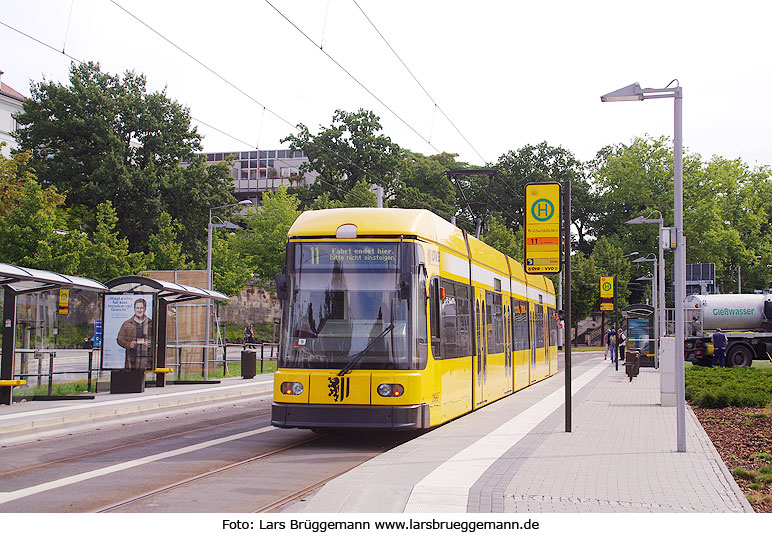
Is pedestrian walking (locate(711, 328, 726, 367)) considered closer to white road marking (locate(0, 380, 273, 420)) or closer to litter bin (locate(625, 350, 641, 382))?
litter bin (locate(625, 350, 641, 382))

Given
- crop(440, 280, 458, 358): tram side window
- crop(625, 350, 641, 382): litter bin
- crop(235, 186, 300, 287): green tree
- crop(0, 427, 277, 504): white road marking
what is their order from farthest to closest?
crop(235, 186, 300, 287): green tree < crop(625, 350, 641, 382): litter bin < crop(440, 280, 458, 358): tram side window < crop(0, 427, 277, 504): white road marking

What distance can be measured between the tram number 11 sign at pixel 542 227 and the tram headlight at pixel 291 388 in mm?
4775

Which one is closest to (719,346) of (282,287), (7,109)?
(282,287)

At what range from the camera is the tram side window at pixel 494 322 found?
60.4 feet

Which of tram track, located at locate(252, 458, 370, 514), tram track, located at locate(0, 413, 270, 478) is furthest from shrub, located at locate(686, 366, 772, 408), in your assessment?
tram track, located at locate(252, 458, 370, 514)

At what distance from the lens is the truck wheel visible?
4075 centimetres

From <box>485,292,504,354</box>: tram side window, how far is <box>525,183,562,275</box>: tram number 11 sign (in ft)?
10.5

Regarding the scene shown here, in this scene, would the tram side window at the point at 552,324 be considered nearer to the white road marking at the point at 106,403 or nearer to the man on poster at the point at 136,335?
the white road marking at the point at 106,403

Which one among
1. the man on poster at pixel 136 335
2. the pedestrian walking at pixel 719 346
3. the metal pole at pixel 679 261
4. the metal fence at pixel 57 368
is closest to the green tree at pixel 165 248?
the metal fence at pixel 57 368

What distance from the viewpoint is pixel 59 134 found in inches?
2074
